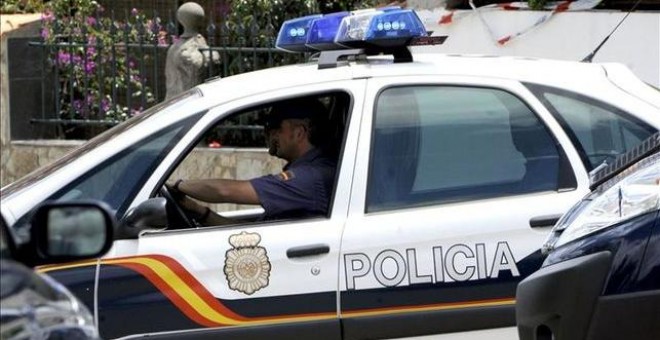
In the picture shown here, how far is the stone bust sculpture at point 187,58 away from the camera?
10773 millimetres

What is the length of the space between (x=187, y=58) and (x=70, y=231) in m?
7.36

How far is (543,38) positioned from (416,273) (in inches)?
201

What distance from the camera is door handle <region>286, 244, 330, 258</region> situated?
5.32 metres

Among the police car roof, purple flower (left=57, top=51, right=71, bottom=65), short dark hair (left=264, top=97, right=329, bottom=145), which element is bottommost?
purple flower (left=57, top=51, right=71, bottom=65)

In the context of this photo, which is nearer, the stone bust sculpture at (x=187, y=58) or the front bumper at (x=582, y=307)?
the front bumper at (x=582, y=307)

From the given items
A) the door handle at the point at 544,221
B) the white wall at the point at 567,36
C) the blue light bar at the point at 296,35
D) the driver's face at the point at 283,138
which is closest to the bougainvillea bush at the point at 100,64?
the white wall at the point at 567,36

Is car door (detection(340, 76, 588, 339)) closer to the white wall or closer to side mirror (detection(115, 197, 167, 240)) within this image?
side mirror (detection(115, 197, 167, 240))

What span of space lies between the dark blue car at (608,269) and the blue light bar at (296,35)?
1648mm

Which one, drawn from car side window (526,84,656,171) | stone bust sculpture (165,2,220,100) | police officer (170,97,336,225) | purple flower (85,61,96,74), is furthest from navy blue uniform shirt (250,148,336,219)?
purple flower (85,61,96,74)

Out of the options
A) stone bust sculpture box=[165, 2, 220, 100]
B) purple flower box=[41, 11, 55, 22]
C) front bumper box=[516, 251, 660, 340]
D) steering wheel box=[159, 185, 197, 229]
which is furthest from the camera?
purple flower box=[41, 11, 55, 22]

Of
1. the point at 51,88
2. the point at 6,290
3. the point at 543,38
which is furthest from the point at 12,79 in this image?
the point at 6,290

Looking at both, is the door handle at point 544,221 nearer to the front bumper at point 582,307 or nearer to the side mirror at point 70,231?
the front bumper at point 582,307

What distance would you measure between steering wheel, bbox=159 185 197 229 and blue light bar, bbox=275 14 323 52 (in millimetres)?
824

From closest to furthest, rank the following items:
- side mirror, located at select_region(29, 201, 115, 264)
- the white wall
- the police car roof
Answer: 1. side mirror, located at select_region(29, 201, 115, 264)
2. the police car roof
3. the white wall
